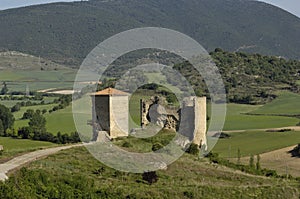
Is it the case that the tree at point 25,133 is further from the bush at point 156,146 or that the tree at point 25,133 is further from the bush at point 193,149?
the bush at point 156,146

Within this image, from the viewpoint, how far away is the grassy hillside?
986 inches

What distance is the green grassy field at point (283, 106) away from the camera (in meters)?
80.9

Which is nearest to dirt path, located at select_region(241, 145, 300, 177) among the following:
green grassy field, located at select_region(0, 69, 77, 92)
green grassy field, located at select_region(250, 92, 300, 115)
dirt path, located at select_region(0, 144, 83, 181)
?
dirt path, located at select_region(0, 144, 83, 181)

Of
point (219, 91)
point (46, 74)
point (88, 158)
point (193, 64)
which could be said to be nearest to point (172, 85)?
point (219, 91)

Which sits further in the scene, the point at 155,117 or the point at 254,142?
Result: the point at 254,142

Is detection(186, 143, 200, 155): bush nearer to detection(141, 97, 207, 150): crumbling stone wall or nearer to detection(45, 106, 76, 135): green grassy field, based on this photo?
detection(141, 97, 207, 150): crumbling stone wall

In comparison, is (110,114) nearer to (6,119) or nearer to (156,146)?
(156,146)

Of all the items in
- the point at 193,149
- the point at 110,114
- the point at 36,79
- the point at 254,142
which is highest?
the point at 36,79

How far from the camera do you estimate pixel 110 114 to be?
3659 centimetres

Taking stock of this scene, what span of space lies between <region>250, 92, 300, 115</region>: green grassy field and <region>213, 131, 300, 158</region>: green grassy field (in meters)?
16.4

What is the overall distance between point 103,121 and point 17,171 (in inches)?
434

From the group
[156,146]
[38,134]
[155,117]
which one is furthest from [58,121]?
[156,146]

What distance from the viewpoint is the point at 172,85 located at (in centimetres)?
9588

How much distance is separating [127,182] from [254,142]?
3195 centimetres
